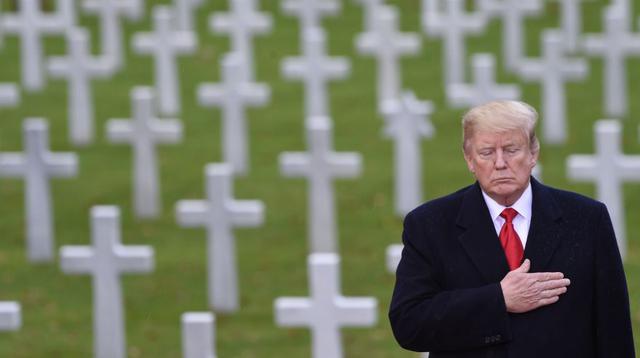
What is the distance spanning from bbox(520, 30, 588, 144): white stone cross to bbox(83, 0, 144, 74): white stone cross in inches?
170

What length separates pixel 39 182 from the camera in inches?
473

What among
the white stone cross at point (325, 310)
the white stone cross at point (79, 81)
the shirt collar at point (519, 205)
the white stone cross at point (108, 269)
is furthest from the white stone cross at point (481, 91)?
the shirt collar at point (519, 205)

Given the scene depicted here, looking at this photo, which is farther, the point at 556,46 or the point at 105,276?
the point at 556,46

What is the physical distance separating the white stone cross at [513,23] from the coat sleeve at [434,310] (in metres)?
11.1

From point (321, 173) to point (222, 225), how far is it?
1055 mm

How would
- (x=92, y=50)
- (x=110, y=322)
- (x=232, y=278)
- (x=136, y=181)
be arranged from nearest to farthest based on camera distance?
(x=110, y=322), (x=232, y=278), (x=136, y=181), (x=92, y=50)

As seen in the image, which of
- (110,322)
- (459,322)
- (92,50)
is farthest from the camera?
(92,50)

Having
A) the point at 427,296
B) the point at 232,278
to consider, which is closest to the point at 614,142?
the point at 232,278

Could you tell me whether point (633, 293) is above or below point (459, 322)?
below

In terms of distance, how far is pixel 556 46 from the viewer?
46.9 ft

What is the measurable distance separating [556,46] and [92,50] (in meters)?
5.48

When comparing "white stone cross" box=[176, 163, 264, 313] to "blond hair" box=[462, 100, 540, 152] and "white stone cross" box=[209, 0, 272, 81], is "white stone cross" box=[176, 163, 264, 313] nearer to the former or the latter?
"white stone cross" box=[209, 0, 272, 81]

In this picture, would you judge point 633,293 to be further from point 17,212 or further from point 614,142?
point 17,212

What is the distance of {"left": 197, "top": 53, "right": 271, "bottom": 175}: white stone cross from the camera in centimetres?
1367
